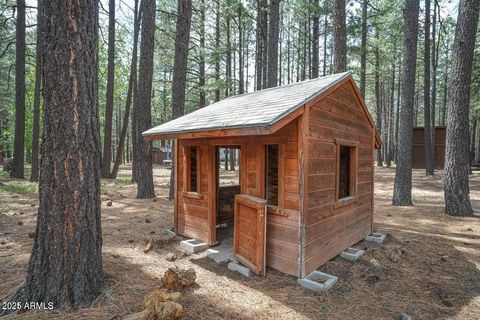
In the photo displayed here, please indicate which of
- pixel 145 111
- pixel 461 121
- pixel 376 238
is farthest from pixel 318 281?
pixel 145 111

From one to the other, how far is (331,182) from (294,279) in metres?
1.67

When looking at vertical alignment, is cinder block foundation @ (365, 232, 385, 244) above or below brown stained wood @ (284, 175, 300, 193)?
below

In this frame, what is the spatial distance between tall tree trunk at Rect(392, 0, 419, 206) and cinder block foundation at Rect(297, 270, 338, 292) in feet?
20.4

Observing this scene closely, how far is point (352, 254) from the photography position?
477 cm

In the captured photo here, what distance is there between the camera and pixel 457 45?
762 centimetres

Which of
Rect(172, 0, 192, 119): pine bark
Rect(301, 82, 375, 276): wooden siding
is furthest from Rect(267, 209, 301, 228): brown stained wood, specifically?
Rect(172, 0, 192, 119): pine bark

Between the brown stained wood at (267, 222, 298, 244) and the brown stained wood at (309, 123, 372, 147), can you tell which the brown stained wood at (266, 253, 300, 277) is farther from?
the brown stained wood at (309, 123, 372, 147)

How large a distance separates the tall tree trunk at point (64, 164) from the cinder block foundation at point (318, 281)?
262 cm

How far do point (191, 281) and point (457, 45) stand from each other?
359 inches

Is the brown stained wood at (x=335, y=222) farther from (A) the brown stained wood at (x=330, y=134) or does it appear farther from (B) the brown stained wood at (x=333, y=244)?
(A) the brown stained wood at (x=330, y=134)

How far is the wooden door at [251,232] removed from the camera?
3.96 metres

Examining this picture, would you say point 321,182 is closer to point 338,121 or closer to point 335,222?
point 335,222

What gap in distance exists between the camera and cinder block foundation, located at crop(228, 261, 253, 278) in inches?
160

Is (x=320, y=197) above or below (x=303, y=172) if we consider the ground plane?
below
